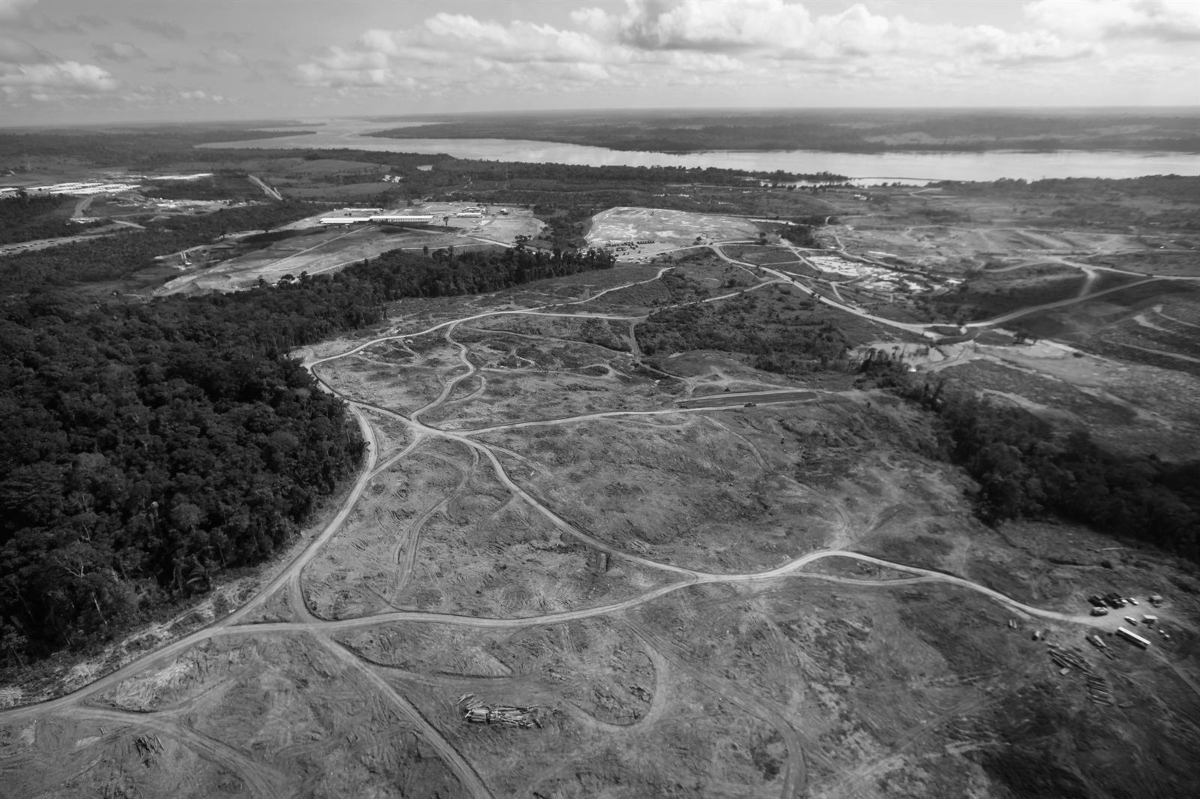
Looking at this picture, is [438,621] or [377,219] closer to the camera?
[438,621]

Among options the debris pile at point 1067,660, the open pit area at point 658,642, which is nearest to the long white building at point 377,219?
the open pit area at point 658,642

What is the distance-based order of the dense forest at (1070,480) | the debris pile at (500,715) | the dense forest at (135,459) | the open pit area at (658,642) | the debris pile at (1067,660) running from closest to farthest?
1. the open pit area at (658,642)
2. the debris pile at (500,715)
3. the debris pile at (1067,660)
4. the dense forest at (135,459)
5. the dense forest at (1070,480)

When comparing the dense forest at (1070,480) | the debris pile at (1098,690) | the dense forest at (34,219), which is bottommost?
the debris pile at (1098,690)

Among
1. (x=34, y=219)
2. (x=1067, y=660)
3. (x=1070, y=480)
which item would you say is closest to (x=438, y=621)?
(x=1067, y=660)

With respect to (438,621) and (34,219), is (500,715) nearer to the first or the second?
(438,621)

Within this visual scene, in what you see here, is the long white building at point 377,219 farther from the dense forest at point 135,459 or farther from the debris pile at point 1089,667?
the debris pile at point 1089,667

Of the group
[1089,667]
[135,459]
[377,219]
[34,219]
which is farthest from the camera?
[377,219]
